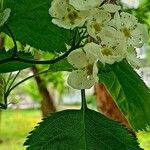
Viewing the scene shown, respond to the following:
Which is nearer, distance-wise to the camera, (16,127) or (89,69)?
(89,69)

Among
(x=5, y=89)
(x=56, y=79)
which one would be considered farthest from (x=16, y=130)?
(x=5, y=89)

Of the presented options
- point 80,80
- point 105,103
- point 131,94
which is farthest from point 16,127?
point 80,80

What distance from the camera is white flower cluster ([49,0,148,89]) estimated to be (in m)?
0.43

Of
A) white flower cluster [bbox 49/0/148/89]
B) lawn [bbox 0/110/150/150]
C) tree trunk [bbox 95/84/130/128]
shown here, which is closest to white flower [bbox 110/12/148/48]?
white flower cluster [bbox 49/0/148/89]

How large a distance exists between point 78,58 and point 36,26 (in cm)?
10

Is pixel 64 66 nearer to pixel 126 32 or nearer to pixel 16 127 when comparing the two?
pixel 126 32

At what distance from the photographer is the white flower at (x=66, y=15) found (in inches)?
17.0

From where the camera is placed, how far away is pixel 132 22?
477mm

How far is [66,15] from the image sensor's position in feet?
1.48

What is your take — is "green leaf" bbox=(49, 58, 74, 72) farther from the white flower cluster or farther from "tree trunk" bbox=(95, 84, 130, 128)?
"tree trunk" bbox=(95, 84, 130, 128)

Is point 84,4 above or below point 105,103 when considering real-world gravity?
below

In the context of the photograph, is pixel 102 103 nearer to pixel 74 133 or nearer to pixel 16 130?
pixel 74 133

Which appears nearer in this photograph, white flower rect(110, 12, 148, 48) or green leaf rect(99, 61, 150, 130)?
white flower rect(110, 12, 148, 48)

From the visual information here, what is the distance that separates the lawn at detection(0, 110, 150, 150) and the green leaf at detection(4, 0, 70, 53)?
17.5 feet
